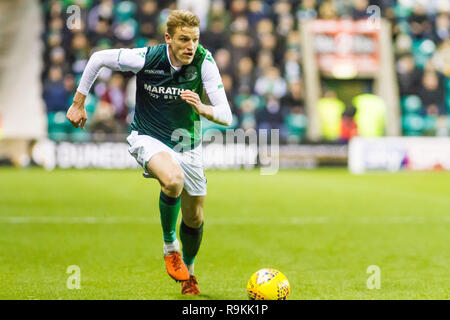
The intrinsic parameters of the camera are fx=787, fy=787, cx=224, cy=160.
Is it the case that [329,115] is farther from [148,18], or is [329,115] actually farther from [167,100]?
[167,100]

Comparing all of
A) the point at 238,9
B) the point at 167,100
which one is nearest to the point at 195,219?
the point at 167,100

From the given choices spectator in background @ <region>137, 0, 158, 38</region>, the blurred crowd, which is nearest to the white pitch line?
the blurred crowd

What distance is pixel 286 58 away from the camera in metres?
21.0

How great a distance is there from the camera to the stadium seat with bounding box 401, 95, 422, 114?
21.7 metres

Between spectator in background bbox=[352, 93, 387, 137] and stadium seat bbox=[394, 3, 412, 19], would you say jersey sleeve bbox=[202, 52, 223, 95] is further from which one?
stadium seat bbox=[394, 3, 412, 19]

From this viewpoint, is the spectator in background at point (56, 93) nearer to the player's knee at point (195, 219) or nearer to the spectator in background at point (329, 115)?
the spectator in background at point (329, 115)

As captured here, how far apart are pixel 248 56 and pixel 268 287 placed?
15619 mm

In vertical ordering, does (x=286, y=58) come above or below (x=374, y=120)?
above

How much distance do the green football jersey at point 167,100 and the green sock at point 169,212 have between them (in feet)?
1.36

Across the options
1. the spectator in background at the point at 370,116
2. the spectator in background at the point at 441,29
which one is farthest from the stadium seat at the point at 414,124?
the spectator in background at the point at 441,29

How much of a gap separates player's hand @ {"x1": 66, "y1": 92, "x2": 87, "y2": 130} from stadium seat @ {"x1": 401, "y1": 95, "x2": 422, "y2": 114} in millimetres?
17061
